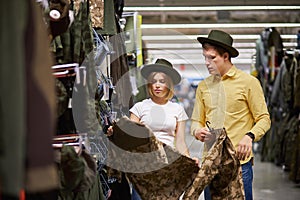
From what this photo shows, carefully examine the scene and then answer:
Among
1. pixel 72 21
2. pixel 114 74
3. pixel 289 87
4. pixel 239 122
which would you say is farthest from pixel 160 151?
pixel 289 87

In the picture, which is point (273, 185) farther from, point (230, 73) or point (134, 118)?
point (230, 73)

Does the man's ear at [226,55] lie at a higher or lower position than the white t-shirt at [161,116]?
higher

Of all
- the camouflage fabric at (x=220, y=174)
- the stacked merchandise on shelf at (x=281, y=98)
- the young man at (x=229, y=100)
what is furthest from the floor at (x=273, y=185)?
the camouflage fabric at (x=220, y=174)

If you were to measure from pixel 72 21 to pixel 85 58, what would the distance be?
0.67 feet

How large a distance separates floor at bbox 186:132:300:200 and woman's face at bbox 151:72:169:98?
1.76 m

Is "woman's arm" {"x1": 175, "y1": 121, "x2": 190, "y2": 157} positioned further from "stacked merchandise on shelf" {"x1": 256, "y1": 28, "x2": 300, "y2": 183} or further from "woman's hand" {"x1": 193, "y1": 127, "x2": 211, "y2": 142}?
"stacked merchandise on shelf" {"x1": 256, "y1": 28, "x2": 300, "y2": 183}

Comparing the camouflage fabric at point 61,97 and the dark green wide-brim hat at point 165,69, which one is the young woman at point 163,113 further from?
the camouflage fabric at point 61,97

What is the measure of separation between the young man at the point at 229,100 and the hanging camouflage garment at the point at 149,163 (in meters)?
0.46

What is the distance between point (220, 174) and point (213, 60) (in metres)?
0.89

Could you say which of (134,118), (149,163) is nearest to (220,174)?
(149,163)

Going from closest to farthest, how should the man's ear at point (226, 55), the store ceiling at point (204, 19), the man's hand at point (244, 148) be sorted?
the man's hand at point (244, 148) < the man's ear at point (226, 55) < the store ceiling at point (204, 19)

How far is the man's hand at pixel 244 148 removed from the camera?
411 cm

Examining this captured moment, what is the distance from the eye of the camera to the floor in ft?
24.3

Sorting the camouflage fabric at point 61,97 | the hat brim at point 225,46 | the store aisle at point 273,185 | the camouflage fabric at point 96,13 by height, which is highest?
the camouflage fabric at point 96,13
